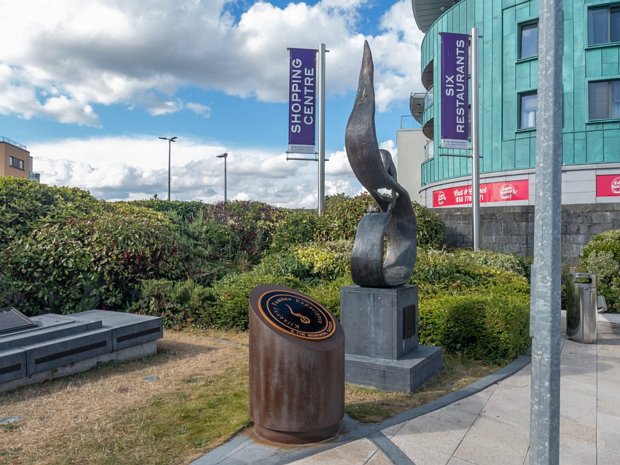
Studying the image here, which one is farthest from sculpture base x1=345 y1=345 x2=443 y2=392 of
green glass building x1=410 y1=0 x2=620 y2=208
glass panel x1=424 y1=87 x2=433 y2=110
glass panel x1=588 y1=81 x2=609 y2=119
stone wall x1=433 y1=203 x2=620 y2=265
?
glass panel x1=424 y1=87 x2=433 y2=110

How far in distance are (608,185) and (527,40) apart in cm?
725

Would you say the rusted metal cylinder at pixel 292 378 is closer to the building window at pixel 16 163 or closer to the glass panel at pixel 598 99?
the glass panel at pixel 598 99

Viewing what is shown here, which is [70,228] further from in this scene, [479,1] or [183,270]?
[479,1]

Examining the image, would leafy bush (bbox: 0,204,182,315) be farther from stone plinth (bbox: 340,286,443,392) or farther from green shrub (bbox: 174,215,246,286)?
stone plinth (bbox: 340,286,443,392)

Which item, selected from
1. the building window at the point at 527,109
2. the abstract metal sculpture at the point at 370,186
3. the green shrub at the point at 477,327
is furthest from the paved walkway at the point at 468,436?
the building window at the point at 527,109

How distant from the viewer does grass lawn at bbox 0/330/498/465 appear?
4.11 m

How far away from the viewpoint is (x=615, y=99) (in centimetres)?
1978

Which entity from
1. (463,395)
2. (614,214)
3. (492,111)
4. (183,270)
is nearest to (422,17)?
(492,111)

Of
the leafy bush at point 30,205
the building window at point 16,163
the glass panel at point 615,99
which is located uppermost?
the building window at point 16,163

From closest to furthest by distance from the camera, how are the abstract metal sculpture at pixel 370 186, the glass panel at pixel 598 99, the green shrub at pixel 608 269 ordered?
the abstract metal sculpture at pixel 370 186 < the green shrub at pixel 608 269 < the glass panel at pixel 598 99

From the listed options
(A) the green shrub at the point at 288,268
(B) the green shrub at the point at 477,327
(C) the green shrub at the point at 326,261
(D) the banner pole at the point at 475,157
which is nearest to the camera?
(B) the green shrub at the point at 477,327

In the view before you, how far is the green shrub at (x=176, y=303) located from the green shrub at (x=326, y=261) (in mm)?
2616

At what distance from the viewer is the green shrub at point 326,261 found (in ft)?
35.0

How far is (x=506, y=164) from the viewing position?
21672 mm
